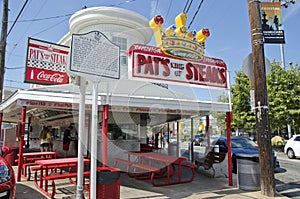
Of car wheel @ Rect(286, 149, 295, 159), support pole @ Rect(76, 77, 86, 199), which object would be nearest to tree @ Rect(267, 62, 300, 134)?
car wheel @ Rect(286, 149, 295, 159)

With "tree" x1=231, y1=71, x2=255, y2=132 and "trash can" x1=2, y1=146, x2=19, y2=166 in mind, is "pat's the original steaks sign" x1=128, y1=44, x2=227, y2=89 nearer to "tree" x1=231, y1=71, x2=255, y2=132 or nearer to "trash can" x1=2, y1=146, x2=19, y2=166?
"trash can" x1=2, y1=146, x2=19, y2=166

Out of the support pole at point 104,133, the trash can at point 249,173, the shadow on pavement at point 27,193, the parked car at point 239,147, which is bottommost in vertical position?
the shadow on pavement at point 27,193

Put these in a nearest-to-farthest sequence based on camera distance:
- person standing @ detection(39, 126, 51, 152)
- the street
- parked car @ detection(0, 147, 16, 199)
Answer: parked car @ detection(0, 147, 16, 199) → the street → person standing @ detection(39, 126, 51, 152)

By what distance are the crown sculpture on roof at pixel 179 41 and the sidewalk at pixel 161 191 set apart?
11.9ft

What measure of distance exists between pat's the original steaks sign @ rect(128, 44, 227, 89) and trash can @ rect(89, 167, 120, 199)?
243 cm

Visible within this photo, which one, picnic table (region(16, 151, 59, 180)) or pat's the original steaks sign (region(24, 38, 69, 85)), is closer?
picnic table (region(16, 151, 59, 180))

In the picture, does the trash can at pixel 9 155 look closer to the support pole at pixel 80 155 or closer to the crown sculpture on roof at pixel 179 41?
the support pole at pixel 80 155

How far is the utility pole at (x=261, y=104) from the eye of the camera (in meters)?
6.23

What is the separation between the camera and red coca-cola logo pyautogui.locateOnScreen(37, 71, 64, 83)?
984 cm

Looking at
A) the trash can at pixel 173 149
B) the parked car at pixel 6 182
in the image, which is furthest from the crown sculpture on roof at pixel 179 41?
the trash can at pixel 173 149

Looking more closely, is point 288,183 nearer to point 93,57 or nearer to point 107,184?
point 107,184

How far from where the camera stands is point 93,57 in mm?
4574

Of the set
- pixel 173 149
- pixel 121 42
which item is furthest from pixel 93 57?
pixel 173 149

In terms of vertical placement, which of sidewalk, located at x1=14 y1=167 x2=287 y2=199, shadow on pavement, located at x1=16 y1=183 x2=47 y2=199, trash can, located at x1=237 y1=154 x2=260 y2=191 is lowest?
sidewalk, located at x1=14 y1=167 x2=287 y2=199
